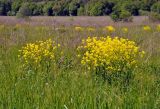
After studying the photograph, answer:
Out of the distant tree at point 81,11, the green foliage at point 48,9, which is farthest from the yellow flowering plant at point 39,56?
the green foliage at point 48,9

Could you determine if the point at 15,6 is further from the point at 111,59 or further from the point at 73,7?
the point at 111,59

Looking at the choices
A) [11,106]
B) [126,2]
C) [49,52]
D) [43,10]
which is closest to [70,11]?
[43,10]

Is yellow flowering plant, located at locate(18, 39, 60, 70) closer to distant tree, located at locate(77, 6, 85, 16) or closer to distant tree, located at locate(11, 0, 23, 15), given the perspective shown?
distant tree, located at locate(77, 6, 85, 16)

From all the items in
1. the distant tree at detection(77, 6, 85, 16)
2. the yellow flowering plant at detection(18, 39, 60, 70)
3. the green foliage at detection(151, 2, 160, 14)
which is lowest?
the distant tree at detection(77, 6, 85, 16)

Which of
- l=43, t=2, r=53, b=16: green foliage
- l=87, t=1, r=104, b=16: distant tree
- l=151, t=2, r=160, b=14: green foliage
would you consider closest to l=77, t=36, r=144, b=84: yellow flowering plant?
l=151, t=2, r=160, b=14: green foliage

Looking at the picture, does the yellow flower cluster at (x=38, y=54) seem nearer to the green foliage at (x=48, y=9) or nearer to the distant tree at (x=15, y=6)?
the green foliage at (x=48, y=9)

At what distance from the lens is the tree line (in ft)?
113

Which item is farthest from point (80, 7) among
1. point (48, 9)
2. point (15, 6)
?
point (15, 6)

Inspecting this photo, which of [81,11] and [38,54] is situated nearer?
[38,54]

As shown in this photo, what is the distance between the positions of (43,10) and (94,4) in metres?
6.03

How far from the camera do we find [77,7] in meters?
38.3

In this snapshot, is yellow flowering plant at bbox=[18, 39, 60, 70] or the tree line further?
the tree line

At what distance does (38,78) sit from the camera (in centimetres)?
422

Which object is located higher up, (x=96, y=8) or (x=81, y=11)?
(x=96, y=8)
